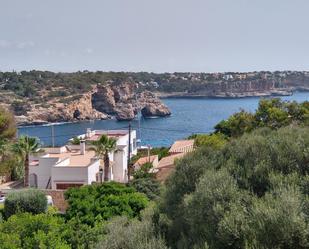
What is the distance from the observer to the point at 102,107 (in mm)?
145375

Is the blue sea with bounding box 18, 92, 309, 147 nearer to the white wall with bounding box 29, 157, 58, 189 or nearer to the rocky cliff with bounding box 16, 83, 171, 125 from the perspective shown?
the rocky cliff with bounding box 16, 83, 171, 125

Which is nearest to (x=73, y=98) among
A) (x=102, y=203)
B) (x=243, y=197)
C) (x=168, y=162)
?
(x=168, y=162)

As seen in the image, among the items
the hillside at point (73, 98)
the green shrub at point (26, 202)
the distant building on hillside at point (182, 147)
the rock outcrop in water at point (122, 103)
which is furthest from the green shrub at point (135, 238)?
the rock outcrop in water at point (122, 103)

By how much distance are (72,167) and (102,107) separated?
379ft

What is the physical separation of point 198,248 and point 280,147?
9.59 ft

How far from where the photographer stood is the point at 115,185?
24.2 meters

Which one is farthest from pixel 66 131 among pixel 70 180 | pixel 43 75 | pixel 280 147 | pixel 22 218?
pixel 280 147

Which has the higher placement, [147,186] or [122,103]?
[147,186]

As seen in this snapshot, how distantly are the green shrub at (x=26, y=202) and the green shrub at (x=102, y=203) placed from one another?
132cm

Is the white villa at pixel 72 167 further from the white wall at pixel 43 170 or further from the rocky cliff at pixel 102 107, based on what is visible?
the rocky cliff at pixel 102 107

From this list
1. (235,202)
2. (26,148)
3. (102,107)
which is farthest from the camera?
(102,107)

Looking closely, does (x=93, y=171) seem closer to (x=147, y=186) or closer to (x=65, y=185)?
(x=65, y=185)

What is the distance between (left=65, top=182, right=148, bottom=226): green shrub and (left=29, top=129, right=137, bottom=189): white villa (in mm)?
6285

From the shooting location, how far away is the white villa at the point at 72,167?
30.5 m
